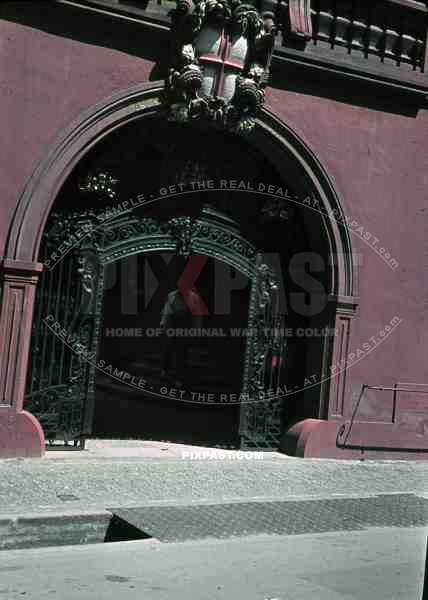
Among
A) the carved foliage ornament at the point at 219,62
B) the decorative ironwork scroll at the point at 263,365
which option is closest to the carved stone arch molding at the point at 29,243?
the carved foliage ornament at the point at 219,62

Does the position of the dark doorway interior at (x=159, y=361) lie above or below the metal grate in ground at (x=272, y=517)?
above

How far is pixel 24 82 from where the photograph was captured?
32.4 feet

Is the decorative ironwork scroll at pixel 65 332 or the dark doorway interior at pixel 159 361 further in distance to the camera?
the dark doorway interior at pixel 159 361

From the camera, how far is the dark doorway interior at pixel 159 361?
12.7 metres

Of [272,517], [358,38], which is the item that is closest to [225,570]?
[272,517]

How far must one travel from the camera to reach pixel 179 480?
375 inches

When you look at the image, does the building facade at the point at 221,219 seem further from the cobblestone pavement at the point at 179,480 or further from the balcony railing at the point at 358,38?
the cobblestone pavement at the point at 179,480

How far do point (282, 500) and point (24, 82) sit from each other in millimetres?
5037

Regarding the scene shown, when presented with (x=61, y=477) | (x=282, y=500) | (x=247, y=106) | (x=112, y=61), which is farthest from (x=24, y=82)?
(x=282, y=500)

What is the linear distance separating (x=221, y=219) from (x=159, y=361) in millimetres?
2746

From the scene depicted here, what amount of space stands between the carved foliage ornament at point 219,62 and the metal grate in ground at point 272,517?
456 centimetres

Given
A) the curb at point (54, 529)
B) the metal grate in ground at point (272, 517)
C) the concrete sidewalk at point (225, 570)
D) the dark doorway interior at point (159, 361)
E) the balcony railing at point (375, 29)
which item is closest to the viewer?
the concrete sidewalk at point (225, 570)

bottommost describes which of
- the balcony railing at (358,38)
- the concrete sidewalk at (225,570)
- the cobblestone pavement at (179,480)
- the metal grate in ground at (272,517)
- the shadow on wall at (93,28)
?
the concrete sidewalk at (225,570)

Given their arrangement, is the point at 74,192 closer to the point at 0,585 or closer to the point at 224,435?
the point at 224,435
